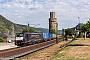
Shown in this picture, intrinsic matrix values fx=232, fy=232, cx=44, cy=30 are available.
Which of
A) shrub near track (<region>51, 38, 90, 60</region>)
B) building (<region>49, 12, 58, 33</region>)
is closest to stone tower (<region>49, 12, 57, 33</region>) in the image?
building (<region>49, 12, 58, 33</region>)

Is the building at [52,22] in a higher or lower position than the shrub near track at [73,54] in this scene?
higher

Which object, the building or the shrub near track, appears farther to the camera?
the building

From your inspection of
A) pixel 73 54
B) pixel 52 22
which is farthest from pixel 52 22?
pixel 73 54

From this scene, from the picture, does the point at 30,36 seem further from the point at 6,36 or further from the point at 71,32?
the point at 71,32

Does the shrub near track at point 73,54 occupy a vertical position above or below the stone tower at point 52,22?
below

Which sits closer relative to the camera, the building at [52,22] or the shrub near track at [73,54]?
the shrub near track at [73,54]

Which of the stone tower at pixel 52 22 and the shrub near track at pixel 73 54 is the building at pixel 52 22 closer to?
the stone tower at pixel 52 22

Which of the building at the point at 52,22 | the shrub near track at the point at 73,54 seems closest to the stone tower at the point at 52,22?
the building at the point at 52,22

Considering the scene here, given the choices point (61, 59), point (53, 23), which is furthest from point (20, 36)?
point (53, 23)

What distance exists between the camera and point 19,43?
45.6 metres

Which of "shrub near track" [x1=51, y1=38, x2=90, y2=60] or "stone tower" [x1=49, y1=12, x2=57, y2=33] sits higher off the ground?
"stone tower" [x1=49, y1=12, x2=57, y2=33]

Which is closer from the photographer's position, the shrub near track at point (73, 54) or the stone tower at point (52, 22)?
the shrub near track at point (73, 54)

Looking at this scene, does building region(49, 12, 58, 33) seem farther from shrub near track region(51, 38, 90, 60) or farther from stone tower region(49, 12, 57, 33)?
shrub near track region(51, 38, 90, 60)

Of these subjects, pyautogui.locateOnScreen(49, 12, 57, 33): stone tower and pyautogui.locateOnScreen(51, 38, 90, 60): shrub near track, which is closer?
pyautogui.locateOnScreen(51, 38, 90, 60): shrub near track
